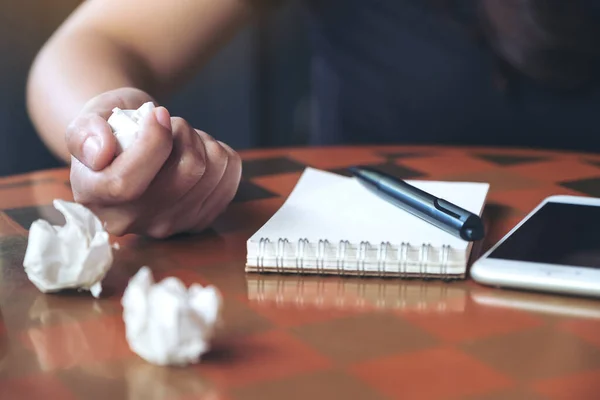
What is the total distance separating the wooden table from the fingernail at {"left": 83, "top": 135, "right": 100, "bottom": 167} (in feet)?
0.24

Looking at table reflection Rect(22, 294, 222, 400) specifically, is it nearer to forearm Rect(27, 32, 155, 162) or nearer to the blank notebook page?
the blank notebook page

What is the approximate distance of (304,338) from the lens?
43cm

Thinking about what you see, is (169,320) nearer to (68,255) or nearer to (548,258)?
(68,255)

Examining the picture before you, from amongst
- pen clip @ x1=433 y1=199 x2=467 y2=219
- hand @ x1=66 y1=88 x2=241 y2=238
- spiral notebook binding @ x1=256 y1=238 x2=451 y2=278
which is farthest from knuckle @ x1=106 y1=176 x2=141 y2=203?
pen clip @ x1=433 y1=199 x2=467 y2=219

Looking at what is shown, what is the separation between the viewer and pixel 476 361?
0.41m

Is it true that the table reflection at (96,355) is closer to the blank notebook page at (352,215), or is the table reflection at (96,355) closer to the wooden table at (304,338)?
the wooden table at (304,338)

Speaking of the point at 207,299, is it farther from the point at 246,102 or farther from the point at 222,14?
the point at 246,102

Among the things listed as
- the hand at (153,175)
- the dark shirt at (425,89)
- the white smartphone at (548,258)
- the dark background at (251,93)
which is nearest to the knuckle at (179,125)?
the hand at (153,175)

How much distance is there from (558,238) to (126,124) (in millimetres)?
323

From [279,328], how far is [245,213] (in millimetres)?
241

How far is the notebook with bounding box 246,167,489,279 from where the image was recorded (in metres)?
0.51

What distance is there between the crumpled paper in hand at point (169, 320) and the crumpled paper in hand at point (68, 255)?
0.09 metres

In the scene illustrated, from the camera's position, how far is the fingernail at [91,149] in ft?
1.81

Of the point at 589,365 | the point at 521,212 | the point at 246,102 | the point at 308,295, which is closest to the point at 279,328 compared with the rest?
the point at 308,295
